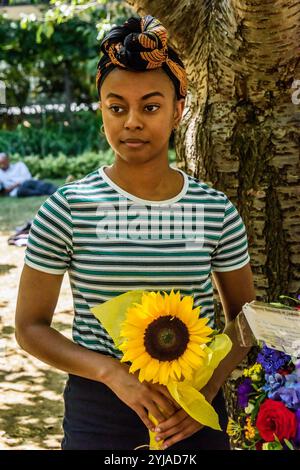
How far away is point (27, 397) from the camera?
18.7 ft

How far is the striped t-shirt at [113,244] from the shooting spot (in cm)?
205

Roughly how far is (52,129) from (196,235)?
20.8 m

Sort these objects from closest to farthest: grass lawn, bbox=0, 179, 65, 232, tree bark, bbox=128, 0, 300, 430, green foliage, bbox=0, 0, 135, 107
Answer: tree bark, bbox=128, 0, 300, 430 < grass lawn, bbox=0, 179, 65, 232 < green foliage, bbox=0, 0, 135, 107

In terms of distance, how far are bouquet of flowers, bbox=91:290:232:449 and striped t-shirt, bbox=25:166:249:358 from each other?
0.63 ft

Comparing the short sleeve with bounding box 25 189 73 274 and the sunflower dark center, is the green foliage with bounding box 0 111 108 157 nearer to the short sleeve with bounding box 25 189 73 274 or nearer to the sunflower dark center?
the short sleeve with bounding box 25 189 73 274

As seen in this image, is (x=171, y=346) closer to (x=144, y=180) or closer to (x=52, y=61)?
(x=144, y=180)

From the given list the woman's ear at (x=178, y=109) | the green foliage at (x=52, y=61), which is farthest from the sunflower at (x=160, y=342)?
the green foliage at (x=52, y=61)

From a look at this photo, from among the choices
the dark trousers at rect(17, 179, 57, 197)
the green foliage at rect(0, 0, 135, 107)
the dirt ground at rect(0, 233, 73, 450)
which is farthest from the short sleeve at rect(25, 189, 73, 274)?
the green foliage at rect(0, 0, 135, 107)

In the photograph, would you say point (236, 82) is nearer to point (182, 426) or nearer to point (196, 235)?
point (196, 235)

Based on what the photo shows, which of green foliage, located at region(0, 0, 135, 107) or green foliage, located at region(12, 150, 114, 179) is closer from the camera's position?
green foliage, located at region(12, 150, 114, 179)

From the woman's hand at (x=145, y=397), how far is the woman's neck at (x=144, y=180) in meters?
0.52

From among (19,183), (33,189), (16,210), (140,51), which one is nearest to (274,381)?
(140,51)

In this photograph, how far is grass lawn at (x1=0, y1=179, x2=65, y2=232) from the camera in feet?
41.9

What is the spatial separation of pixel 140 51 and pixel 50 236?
0.55 meters
